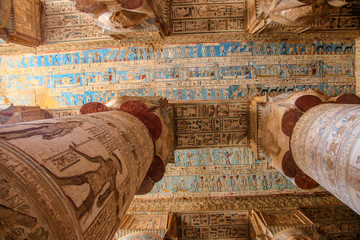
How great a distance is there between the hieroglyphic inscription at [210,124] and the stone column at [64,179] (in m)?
3.28

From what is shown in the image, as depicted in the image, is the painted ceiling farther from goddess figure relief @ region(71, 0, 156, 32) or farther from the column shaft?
the column shaft

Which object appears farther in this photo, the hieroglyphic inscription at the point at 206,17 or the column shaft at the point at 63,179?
the hieroglyphic inscription at the point at 206,17

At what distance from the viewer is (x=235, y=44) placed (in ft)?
21.4

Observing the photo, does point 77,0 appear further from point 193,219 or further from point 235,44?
point 193,219

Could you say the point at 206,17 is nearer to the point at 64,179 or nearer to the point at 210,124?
the point at 210,124

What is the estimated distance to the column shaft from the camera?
3.38ft

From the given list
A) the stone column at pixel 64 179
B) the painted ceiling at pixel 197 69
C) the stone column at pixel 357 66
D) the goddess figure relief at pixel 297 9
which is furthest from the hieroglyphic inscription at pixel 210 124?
the stone column at pixel 357 66

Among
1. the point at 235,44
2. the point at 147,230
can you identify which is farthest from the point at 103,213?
the point at 235,44

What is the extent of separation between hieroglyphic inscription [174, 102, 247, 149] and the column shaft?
329 cm

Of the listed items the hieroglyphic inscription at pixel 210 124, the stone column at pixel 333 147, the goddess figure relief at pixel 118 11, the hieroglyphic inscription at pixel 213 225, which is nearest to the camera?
the stone column at pixel 333 147

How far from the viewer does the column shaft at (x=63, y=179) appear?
3.38 feet

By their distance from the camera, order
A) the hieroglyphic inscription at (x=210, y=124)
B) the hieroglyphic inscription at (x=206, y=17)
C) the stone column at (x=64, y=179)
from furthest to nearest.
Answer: the hieroglyphic inscription at (x=206, y=17)
the hieroglyphic inscription at (x=210, y=124)
the stone column at (x=64, y=179)

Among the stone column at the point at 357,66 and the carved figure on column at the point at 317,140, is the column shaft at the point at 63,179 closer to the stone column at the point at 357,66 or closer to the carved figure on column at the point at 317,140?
the carved figure on column at the point at 317,140

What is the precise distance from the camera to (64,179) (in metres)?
1.31
